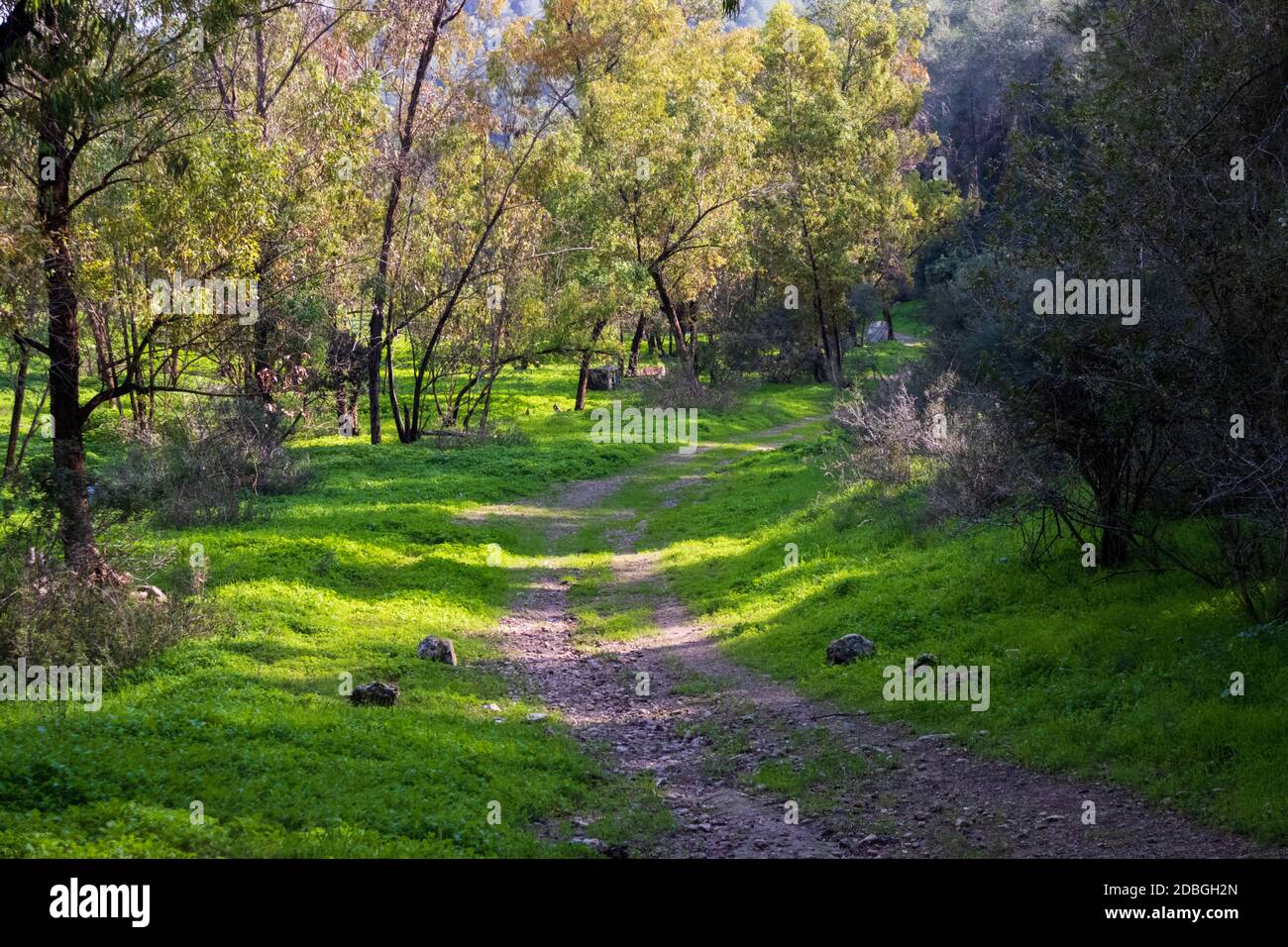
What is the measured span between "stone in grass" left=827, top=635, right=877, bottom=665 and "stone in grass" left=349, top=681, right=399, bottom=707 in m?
5.13

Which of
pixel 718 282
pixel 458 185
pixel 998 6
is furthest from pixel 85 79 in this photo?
pixel 998 6

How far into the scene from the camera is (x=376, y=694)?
35.1ft

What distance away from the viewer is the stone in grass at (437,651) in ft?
41.4

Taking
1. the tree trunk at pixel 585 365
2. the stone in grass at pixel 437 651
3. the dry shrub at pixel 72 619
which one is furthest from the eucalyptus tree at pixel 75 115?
the tree trunk at pixel 585 365

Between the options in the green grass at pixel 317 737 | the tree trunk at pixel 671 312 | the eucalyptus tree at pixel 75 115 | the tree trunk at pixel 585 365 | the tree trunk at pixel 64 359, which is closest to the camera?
the green grass at pixel 317 737

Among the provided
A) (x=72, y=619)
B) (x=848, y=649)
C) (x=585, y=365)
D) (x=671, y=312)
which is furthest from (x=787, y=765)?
(x=671, y=312)

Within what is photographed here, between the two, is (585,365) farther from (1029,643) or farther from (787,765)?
(787,765)

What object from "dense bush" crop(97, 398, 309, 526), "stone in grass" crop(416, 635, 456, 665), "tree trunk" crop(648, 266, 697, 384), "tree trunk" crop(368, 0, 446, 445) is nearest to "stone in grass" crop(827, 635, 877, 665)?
"stone in grass" crop(416, 635, 456, 665)

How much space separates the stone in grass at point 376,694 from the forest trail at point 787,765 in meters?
1.93

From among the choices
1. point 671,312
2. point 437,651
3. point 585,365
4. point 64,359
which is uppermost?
point 671,312

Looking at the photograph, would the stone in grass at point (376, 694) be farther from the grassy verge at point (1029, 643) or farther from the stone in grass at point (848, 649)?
the stone in grass at point (848, 649)

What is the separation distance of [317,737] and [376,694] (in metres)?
1.74

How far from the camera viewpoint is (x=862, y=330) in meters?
60.9
